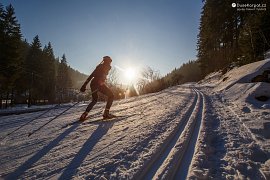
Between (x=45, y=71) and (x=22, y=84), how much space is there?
32.6 ft

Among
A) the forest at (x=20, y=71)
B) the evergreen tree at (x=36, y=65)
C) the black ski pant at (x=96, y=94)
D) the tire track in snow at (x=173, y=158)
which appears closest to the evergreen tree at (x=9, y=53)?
the forest at (x=20, y=71)

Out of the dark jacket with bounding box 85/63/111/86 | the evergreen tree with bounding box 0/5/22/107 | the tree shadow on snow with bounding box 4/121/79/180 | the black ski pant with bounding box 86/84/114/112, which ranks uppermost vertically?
the evergreen tree with bounding box 0/5/22/107

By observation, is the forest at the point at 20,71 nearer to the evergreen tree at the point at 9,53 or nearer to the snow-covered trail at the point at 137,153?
the evergreen tree at the point at 9,53

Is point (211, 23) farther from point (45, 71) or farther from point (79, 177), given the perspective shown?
point (79, 177)

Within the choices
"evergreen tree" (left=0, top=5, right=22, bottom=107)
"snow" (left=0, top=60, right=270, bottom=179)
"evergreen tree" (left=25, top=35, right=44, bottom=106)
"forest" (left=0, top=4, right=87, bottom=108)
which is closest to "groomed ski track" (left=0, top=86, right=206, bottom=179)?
"snow" (left=0, top=60, right=270, bottom=179)

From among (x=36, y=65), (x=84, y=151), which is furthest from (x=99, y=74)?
(x=36, y=65)

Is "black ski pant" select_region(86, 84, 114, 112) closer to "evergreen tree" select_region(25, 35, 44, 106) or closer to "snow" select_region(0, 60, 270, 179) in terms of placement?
"snow" select_region(0, 60, 270, 179)

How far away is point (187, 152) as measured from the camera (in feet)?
11.3

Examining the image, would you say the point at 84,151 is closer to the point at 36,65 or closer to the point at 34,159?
the point at 34,159

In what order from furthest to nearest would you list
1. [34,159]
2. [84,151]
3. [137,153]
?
1. [84,151]
2. [137,153]
3. [34,159]

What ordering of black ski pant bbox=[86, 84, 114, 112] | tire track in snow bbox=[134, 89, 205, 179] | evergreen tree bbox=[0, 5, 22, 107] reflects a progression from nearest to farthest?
tire track in snow bbox=[134, 89, 205, 179] < black ski pant bbox=[86, 84, 114, 112] < evergreen tree bbox=[0, 5, 22, 107]

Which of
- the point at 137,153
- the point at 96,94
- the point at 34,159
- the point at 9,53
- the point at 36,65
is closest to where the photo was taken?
the point at 34,159

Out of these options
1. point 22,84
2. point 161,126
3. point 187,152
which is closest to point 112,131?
point 161,126

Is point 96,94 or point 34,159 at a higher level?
point 96,94
